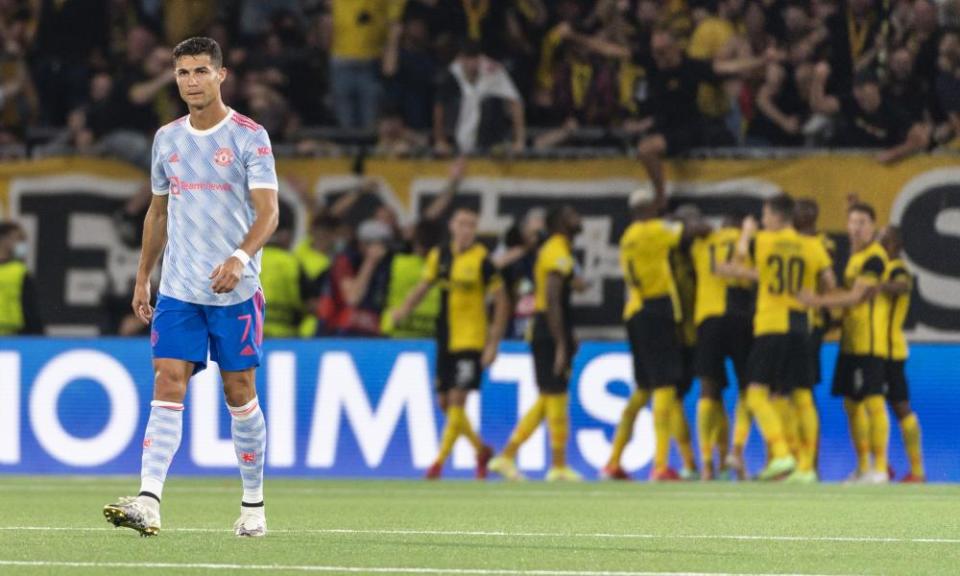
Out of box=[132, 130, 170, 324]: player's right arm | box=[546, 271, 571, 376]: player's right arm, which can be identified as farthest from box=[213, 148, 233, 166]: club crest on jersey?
box=[546, 271, 571, 376]: player's right arm

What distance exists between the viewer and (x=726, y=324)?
15.5 meters

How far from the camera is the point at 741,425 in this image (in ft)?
50.6

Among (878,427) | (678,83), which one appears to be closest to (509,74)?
(678,83)

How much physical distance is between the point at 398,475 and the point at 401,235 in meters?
2.04

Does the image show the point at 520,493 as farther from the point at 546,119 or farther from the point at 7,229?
the point at 7,229

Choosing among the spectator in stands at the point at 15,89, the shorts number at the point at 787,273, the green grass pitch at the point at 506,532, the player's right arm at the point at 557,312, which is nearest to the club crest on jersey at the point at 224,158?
the green grass pitch at the point at 506,532

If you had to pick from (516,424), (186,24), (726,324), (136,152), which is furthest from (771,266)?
(186,24)

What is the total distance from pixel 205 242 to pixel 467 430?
26.5 ft

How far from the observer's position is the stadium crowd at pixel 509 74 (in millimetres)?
16703

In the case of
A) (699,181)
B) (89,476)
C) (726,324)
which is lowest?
(89,476)

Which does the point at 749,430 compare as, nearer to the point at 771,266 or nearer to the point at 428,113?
the point at 771,266

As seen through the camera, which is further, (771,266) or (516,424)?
(516,424)

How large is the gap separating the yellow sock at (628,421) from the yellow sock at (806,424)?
3.83ft

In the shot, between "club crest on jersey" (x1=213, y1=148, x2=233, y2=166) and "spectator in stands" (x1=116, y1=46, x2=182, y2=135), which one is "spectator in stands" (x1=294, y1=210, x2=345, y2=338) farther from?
"club crest on jersey" (x1=213, y1=148, x2=233, y2=166)
